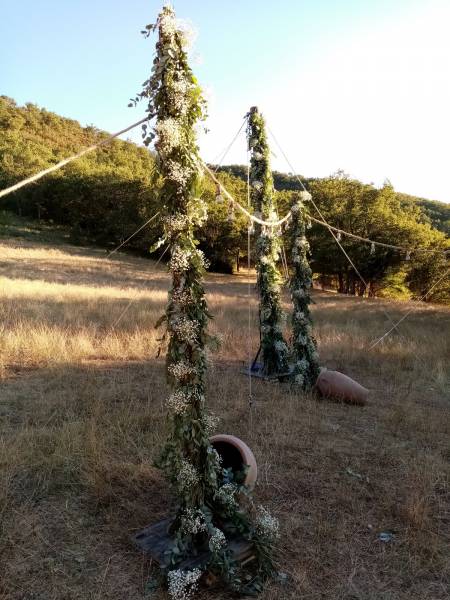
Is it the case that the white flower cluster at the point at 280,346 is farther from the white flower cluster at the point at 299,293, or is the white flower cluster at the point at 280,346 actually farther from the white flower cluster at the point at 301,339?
the white flower cluster at the point at 299,293

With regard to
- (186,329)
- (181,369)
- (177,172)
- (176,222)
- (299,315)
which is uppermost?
(177,172)

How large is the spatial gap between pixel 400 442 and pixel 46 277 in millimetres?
17557

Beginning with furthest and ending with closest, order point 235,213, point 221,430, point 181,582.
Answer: point 235,213
point 221,430
point 181,582

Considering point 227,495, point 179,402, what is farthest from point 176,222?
point 227,495

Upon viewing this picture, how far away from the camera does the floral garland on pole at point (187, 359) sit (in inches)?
111

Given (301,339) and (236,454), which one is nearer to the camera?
(236,454)

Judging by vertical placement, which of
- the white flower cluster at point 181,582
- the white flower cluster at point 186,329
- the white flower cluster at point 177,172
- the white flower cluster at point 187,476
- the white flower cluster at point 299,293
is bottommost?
the white flower cluster at point 181,582

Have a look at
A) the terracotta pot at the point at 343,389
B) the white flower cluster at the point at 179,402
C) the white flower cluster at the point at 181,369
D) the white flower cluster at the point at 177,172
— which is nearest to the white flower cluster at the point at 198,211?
the white flower cluster at the point at 177,172

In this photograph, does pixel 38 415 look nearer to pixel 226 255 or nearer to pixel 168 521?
pixel 168 521

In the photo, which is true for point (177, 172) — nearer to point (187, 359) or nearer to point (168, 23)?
point (168, 23)

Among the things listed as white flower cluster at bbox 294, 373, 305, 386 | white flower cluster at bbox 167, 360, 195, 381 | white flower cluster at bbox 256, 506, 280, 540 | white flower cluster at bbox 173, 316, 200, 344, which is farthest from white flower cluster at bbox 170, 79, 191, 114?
white flower cluster at bbox 294, 373, 305, 386

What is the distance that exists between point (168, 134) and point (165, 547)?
281cm

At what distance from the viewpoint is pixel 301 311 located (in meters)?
7.64

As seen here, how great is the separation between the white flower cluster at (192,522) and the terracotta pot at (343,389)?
4.33 m
